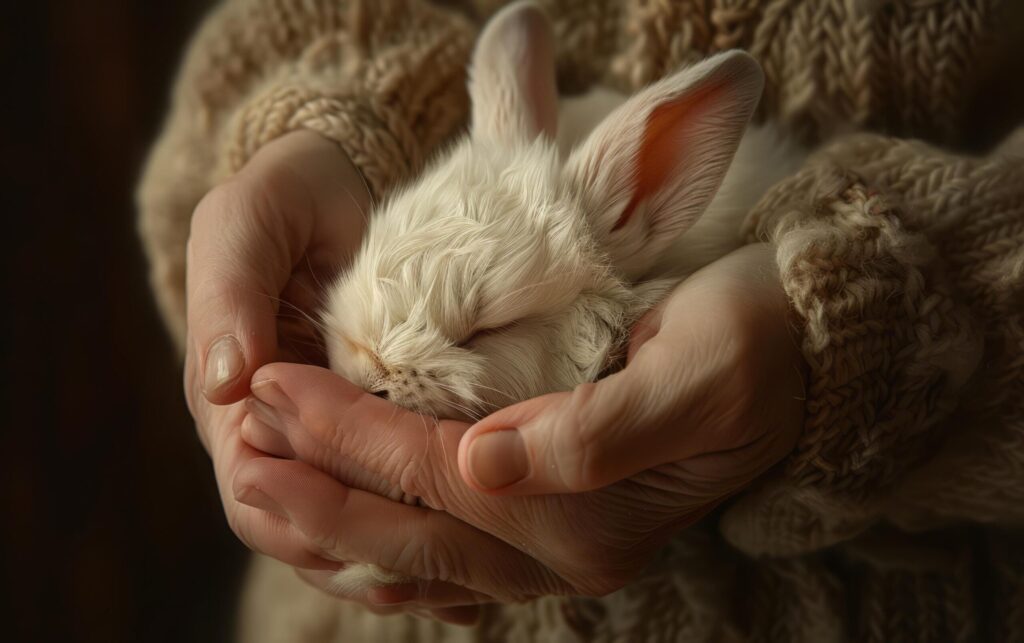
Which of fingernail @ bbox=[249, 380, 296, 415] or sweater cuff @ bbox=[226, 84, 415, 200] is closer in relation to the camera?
fingernail @ bbox=[249, 380, 296, 415]

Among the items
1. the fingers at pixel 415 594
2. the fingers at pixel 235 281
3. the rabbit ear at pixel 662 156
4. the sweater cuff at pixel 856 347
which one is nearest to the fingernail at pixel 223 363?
the fingers at pixel 235 281

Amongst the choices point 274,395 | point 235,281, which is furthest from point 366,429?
point 235,281

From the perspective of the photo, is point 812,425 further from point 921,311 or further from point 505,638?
point 505,638

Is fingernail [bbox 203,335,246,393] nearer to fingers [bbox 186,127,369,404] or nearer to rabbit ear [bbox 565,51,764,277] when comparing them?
fingers [bbox 186,127,369,404]

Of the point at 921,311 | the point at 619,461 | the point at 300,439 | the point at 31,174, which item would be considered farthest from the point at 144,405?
the point at 921,311

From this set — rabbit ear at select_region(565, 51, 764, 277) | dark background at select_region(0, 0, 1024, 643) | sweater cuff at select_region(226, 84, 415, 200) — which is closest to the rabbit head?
rabbit ear at select_region(565, 51, 764, 277)

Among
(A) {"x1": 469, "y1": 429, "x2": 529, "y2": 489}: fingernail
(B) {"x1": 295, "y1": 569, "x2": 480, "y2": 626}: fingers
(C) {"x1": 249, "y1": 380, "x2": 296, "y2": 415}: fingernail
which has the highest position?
(C) {"x1": 249, "y1": 380, "x2": 296, "y2": 415}: fingernail

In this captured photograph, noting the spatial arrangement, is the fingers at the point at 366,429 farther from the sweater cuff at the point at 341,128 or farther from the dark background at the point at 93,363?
the dark background at the point at 93,363
